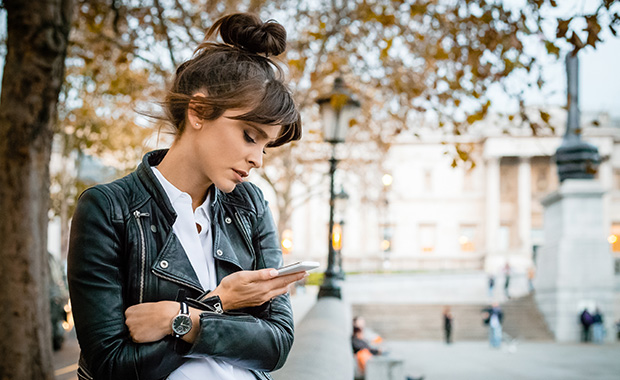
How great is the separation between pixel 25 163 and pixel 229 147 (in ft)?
14.2

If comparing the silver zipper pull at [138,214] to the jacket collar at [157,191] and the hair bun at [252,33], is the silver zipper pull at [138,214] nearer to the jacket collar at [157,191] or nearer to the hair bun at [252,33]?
the jacket collar at [157,191]

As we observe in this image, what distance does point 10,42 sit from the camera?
18.7ft

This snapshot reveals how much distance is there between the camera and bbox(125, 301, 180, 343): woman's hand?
1.87 m

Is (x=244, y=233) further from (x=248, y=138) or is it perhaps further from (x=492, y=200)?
(x=492, y=200)

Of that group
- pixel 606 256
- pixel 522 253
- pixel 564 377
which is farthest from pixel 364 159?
pixel 522 253

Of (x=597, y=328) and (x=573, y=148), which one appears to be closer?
(x=597, y=328)

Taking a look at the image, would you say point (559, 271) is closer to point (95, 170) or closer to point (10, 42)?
point (10, 42)

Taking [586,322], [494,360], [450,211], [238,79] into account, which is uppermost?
[450,211]

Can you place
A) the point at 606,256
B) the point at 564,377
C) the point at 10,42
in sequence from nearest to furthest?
the point at 10,42
the point at 564,377
the point at 606,256

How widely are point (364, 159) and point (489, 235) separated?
35232 millimetres

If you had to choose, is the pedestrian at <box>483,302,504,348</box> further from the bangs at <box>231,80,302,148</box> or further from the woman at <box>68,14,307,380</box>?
the bangs at <box>231,80,302,148</box>

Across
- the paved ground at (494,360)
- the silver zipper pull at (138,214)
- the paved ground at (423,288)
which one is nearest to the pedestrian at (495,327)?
the paved ground at (494,360)

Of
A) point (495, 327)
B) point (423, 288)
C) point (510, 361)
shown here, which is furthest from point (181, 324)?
point (423, 288)

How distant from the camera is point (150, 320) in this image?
6.15 ft
